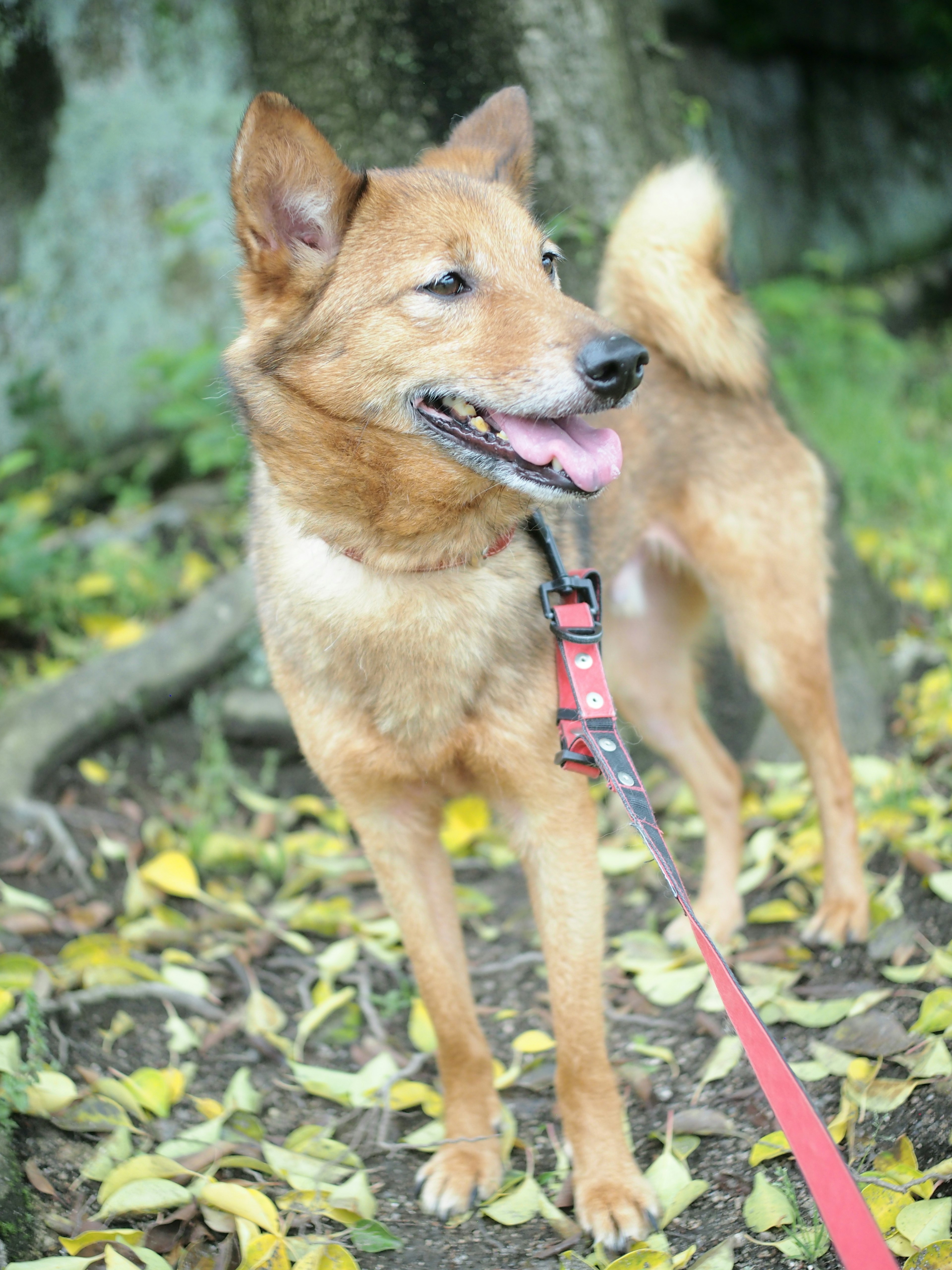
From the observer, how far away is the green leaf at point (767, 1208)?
2006 millimetres

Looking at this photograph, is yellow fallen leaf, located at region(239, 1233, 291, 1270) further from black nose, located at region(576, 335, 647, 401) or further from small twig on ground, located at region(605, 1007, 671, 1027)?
black nose, located at region(576, 335, 647, 401)

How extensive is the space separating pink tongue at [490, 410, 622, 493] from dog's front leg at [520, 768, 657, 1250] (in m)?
0.66

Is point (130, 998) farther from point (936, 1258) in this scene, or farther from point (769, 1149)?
point (936, 1258)

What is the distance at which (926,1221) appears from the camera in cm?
184

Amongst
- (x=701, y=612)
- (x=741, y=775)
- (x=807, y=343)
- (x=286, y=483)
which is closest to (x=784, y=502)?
(x=701, y=612)

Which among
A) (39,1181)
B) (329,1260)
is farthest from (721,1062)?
(39,1181)

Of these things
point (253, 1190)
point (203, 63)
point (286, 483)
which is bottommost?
point (253, 1190)

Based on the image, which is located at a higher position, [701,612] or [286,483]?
[286,483]

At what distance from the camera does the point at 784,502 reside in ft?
10.5

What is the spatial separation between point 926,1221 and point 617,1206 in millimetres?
607

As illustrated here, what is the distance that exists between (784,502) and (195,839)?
2148mm

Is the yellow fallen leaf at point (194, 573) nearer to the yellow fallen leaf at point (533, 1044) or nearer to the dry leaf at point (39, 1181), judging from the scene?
the yellow fallen leaf at point (533, 1044)

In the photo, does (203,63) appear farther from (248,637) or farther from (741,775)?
(741,775)

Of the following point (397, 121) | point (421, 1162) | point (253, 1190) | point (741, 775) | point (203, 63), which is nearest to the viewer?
point (253, 1190)
